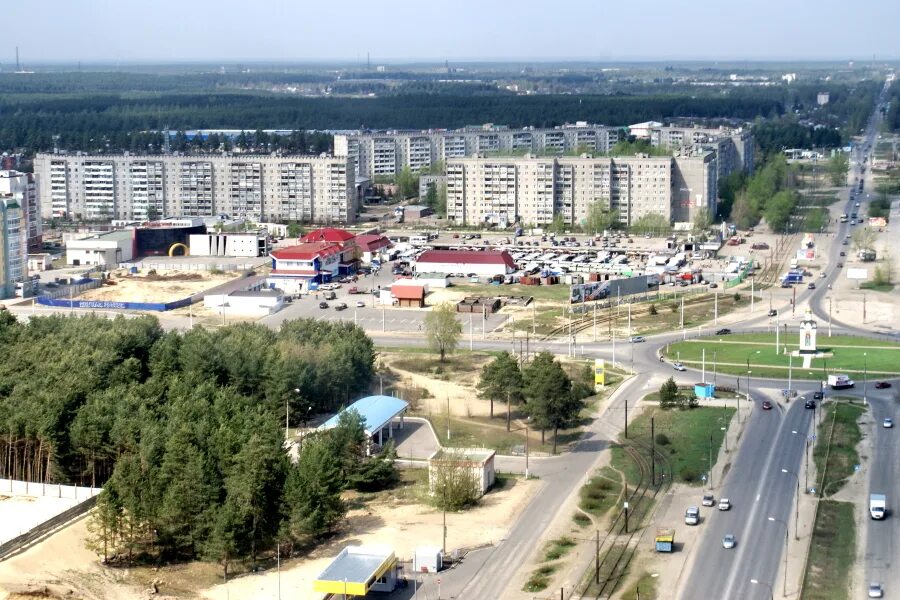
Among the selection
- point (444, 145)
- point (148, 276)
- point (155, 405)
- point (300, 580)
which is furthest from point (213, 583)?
point (444, 145)

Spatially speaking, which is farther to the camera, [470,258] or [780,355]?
[470,258]

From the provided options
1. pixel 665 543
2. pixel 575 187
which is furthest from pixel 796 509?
pixel 575 187

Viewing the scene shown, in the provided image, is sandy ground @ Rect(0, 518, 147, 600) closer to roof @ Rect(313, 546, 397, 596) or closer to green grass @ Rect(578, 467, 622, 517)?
roof @ Rect(313, 546, 397, 596)

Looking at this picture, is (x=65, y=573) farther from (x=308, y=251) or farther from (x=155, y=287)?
(x=308, y=251)

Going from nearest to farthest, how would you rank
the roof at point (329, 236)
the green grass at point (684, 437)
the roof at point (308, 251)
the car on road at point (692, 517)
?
the car on road at point (692, 517), the green grass at point (684, 437), the roof at point (308, 251), the roof at point (329, 236)

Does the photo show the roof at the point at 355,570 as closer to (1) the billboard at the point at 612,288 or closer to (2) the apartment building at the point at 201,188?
(1) the billboard at the point at 612,288

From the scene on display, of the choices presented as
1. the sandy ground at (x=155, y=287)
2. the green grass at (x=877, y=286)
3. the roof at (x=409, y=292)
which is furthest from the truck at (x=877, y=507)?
the sandy ground at (x=155, y=287)
